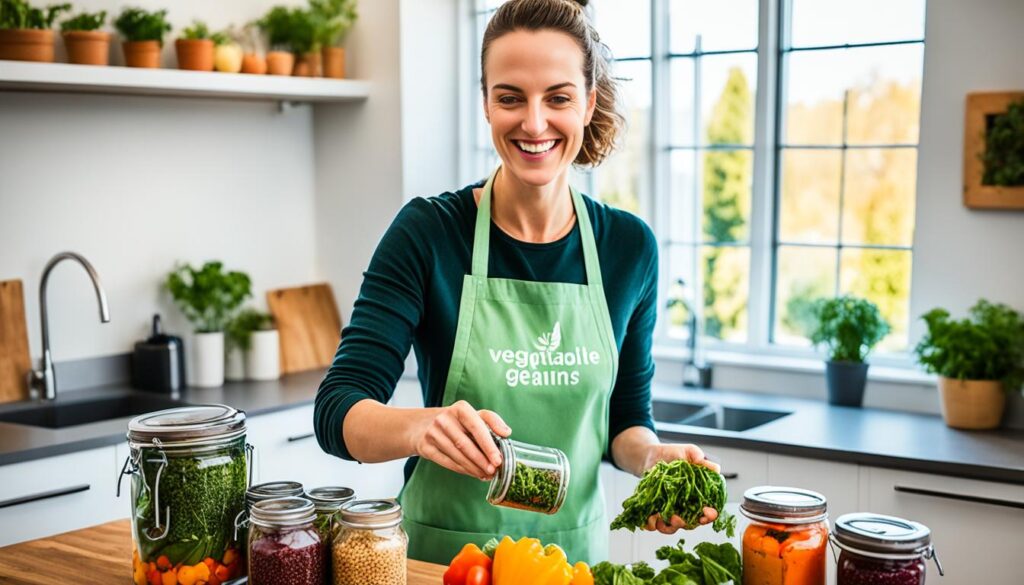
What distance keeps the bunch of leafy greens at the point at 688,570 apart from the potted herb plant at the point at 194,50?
2.68 meters

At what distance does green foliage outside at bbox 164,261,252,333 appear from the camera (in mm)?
→ 3979

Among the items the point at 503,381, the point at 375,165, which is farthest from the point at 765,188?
the point at 503,381

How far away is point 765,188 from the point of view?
3.96 meters

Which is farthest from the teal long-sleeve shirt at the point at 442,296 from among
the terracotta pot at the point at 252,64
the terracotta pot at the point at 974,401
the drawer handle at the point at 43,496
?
the terracotta pot at the point at 252,64

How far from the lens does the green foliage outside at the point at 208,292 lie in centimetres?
398

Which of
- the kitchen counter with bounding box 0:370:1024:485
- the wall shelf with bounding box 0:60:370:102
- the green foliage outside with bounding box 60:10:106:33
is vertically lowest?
the kitchen counter with bounding box 0:370:1024:485

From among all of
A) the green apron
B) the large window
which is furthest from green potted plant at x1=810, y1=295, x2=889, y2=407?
the green apron

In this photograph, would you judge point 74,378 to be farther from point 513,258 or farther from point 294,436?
point 513,258

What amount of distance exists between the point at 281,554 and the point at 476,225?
2.52 feet

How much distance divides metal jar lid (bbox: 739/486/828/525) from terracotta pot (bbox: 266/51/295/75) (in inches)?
113

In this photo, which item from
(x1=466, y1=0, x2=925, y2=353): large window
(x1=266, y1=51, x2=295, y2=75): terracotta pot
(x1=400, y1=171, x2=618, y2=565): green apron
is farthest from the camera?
(x1=266, y1=51, x2=295, y2=75): terracotta pot

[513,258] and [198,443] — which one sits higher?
[513,258]

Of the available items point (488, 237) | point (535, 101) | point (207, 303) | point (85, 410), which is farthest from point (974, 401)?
point (85, 410)

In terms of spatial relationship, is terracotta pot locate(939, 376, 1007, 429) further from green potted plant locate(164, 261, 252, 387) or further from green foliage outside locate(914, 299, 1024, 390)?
green potted plant locate(164, 261, 252, 387)
